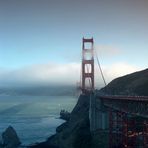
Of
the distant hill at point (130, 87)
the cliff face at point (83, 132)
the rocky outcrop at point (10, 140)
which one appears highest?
the distant hill at point (130, 87)

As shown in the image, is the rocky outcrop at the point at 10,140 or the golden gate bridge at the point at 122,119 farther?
the rocky outcrop at the point at 10,140

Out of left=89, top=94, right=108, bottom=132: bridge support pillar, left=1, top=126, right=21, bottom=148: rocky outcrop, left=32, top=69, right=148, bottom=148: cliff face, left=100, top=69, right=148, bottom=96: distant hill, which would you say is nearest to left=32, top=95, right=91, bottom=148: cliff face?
left=32, top=69, right=148, bottom=148: cliff face

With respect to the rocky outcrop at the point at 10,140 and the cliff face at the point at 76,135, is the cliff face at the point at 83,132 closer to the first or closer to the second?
the cliff face at the point at 76,135

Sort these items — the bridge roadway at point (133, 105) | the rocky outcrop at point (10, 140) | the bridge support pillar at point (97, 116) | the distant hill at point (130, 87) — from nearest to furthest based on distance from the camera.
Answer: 1. the bridge roadway at point (133, 105)
2. the bridge support pillar at point (97, 116)
3. the distant hill at point (130, 87)
4. the rocky outcrop at point (10, 140)

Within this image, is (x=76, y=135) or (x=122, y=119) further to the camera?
(x=76, y=135)

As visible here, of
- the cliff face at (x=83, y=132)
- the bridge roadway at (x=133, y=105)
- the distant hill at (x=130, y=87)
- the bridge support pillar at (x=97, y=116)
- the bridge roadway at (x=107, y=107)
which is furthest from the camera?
the distant hill at (x=130, y=87)

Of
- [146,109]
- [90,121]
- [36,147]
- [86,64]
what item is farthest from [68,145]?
[86,64]

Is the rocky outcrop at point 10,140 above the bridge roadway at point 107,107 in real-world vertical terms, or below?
below

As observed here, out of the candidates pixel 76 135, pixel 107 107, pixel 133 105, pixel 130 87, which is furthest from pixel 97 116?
pixel 133 105

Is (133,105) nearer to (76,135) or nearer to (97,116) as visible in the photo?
(97,116)

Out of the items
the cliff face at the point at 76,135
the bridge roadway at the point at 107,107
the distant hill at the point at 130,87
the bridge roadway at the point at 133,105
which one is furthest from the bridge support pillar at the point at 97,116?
the bridge roadway at the point at 133,105

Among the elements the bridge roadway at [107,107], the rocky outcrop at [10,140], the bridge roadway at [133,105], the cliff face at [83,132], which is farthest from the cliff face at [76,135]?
the bridge roadway at [133,105]

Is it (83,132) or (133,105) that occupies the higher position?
(133,105)
